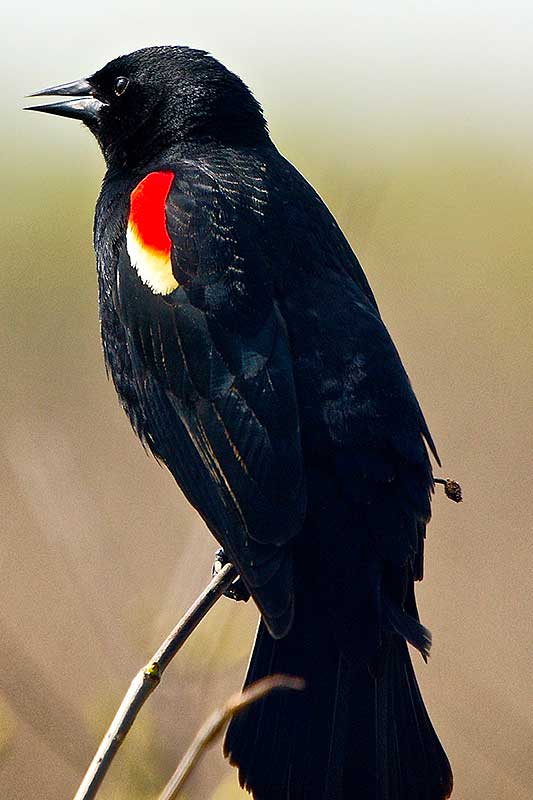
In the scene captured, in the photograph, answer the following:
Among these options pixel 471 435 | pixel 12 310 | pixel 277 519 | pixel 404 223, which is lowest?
pixel 471 435

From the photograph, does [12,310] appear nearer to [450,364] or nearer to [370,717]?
[450,364]

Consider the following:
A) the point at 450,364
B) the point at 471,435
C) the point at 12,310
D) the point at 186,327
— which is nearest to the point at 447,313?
the point at 450,364

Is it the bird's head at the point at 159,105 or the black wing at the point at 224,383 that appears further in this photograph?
the bird's head at the point at 159,105

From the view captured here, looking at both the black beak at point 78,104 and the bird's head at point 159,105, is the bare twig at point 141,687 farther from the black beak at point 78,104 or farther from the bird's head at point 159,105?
the black beak at point 78,104

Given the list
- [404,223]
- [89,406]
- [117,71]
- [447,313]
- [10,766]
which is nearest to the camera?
[117,71]

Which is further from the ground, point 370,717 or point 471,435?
point 370,717

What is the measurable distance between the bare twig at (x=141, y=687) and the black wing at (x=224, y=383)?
17 centimetres

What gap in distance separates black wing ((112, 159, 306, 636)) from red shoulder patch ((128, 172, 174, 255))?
0.03 metres

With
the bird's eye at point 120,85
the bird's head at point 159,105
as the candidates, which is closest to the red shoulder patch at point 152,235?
the bird's head at point 159,105

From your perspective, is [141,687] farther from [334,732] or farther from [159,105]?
[159,105]

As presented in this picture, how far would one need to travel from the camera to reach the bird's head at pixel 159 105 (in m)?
3.19

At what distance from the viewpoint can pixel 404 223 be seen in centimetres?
1009

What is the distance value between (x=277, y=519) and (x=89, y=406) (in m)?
4.88

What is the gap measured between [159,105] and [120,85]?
198 millimetres
